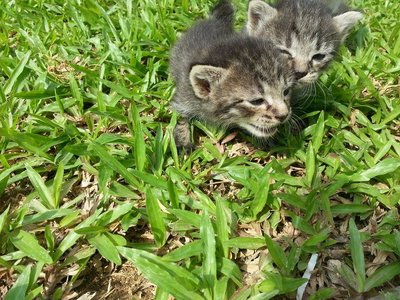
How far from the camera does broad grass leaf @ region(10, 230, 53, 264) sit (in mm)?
2225

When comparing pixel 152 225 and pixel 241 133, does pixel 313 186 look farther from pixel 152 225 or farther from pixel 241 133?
pixel 152 225

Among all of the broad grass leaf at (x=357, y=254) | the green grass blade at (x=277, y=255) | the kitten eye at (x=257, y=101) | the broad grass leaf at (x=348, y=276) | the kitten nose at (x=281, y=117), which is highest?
the kitten eye at (x=257, y=101)

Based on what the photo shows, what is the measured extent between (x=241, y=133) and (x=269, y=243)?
128 centimetres

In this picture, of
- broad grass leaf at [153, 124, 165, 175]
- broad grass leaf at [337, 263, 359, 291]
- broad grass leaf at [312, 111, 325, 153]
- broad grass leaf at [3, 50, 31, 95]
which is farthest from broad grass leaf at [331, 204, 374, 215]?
broad grass leaf at [3, 50, 31, 95]

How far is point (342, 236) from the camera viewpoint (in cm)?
252

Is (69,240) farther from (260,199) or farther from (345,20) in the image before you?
(345,20)

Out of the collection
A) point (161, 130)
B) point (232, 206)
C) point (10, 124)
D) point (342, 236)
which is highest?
point (10, 124)

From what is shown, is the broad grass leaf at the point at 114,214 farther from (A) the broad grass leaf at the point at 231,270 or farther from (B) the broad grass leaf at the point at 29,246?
(A) the broad grass leaf at the point at 231,270

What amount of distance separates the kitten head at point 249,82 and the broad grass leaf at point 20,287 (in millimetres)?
1725

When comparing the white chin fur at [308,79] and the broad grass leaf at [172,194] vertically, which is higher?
the broad grass leaf at [172,194]

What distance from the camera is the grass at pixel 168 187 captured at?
2.26 m

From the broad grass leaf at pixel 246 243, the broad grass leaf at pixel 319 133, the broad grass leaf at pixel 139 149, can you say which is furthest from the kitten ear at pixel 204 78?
the broad grass leaf at pixel 246 243

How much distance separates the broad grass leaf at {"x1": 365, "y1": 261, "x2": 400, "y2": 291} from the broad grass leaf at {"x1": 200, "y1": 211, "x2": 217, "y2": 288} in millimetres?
809

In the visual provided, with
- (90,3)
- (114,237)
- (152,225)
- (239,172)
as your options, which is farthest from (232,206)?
(90,3)
